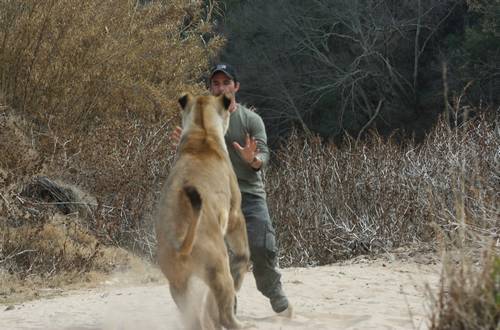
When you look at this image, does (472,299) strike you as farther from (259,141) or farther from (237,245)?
(259,141)

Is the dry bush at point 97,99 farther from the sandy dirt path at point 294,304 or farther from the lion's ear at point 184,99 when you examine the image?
the lion's ear at point 184,99

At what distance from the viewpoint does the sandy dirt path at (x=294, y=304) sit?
8047 mm

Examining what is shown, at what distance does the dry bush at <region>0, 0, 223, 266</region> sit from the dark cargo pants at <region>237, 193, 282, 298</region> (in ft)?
21.1

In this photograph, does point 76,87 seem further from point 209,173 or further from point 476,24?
point 476,24

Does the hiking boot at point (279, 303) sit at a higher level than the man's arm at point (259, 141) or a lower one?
lower

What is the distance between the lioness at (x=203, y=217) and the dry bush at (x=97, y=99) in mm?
7035

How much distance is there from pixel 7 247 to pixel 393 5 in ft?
78.8

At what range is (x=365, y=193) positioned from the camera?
49.9 feet

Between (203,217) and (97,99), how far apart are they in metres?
12.8

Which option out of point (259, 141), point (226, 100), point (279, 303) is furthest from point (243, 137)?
point (279, 303)

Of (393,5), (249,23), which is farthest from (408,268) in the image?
(249,23)

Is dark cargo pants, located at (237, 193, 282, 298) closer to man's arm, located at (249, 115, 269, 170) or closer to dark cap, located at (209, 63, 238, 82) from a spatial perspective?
man's arm, located at (249, 115, 269, 170)

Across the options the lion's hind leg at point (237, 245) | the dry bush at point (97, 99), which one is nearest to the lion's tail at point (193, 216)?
the lion's hind leg at point (237, 245)

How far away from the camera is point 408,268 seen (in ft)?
40.2
